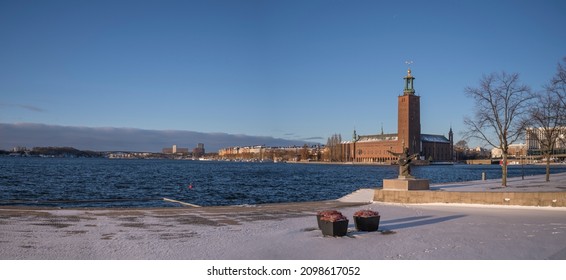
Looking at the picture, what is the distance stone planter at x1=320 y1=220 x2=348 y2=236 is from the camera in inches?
630

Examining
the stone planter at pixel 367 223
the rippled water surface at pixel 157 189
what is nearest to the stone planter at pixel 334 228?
the stone planter at pixel 367 223

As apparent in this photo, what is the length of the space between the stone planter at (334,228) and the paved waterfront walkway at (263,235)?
0.82 feet

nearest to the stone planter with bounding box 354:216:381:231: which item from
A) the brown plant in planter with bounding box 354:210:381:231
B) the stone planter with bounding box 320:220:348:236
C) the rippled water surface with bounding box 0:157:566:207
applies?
the brown plant in planter with bounding box 354:210:381:231

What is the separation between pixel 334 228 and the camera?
52.5ft

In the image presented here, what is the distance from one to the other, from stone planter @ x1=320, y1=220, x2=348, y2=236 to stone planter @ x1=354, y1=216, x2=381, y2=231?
3.52ft

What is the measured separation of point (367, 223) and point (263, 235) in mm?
3620

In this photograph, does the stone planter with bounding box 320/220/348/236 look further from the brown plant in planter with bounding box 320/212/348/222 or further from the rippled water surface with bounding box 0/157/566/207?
the rippled water surface with bounding box 0/157/566/207

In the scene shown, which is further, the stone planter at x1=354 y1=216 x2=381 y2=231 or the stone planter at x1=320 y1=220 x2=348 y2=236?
the stone planter at x1=354 y1=216 x2=381 y2=231

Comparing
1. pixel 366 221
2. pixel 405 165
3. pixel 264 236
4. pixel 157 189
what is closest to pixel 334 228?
pixel 366 221

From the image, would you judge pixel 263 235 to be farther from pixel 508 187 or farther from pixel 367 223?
pixel 508 187

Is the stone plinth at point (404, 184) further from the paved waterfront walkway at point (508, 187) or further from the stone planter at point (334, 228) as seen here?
the stone planter at point (334, 228)
